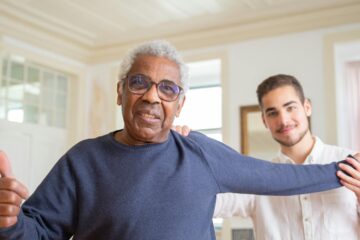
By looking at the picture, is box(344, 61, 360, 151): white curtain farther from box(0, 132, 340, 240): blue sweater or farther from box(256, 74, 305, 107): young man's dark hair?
box(0, 132, 340, 240): blue sweater

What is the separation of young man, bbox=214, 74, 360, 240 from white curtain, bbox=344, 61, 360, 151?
2.92 meters

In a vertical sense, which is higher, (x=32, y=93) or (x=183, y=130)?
(x=32, y=93)

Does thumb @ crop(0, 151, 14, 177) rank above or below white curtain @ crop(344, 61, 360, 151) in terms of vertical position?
below

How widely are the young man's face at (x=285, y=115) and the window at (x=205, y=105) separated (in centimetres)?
408

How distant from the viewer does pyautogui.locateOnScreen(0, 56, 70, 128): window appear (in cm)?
519

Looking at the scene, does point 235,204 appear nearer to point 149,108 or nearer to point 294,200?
point 294,200

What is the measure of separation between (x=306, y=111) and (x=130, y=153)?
106cm

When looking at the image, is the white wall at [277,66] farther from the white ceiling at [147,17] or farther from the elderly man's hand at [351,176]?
the elderly man's hand at [351,176]

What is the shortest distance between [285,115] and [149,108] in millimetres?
846

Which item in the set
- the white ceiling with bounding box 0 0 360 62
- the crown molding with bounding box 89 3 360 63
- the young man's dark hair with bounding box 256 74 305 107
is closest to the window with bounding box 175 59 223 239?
the crown molding with bounding box 89 3 360 63

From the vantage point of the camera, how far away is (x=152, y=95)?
58.1 inches

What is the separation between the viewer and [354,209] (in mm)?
1936

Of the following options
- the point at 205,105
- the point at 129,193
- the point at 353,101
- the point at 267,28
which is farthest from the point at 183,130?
the point at 205,105

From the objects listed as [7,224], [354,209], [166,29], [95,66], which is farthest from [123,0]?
[7,224]
